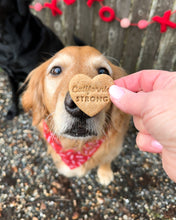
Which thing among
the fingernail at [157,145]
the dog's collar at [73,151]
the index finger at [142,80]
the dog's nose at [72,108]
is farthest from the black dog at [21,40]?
the fingernail at [157,145]

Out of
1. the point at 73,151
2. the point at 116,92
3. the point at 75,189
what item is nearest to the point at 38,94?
the point at 73,151

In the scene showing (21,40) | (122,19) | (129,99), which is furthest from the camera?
(122,19)

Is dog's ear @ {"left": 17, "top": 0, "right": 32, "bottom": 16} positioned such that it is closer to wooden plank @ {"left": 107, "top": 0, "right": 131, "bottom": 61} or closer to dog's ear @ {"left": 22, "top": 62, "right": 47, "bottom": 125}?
dog's ear @ {"left": 22, "top": 62, "right": 47, "bottom": 125}

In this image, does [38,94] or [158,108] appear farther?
[38,94]

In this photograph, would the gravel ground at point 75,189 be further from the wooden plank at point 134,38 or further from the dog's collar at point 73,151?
the wooden plank at point 134,38

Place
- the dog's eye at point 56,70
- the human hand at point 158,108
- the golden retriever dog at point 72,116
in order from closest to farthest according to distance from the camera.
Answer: the human hand at point 158,108 → the golden retriever dog at point 72,116 → the dog's eye at point 56,70

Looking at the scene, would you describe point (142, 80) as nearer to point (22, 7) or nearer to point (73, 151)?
point (73, 151)

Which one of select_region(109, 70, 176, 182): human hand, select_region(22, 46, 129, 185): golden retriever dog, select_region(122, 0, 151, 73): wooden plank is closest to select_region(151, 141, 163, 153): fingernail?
select_region(109, 70, 176, 182): human hand
